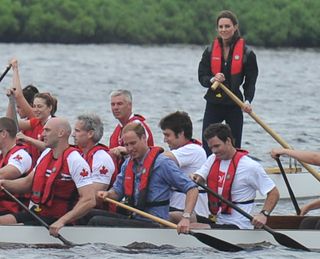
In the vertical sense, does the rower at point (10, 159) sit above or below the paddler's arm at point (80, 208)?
above

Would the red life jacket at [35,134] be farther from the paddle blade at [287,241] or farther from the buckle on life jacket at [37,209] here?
the paddle blade at [287,241]

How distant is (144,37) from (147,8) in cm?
228

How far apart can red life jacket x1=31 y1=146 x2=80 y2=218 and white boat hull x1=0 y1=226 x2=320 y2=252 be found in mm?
185

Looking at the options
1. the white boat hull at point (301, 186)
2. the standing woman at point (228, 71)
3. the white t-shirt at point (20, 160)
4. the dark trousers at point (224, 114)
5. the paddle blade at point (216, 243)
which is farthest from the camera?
the white boat hull at point (301, 186)

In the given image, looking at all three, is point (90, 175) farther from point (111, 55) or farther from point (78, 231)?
point (111, 55)

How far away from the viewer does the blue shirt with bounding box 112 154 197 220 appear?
10.5 meters

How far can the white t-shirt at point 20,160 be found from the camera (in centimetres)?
1083

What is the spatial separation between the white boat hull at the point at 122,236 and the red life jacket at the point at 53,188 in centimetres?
18

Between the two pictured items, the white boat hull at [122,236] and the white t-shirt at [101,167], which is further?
the white t-shirt at [101,167]

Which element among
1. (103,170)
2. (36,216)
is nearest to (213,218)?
(103,170)

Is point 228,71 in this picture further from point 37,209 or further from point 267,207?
point 37,209

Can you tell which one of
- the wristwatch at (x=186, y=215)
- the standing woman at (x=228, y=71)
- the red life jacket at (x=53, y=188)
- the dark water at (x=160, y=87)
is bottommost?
the dark water at (x=160, y=87)

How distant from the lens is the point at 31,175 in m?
10.7

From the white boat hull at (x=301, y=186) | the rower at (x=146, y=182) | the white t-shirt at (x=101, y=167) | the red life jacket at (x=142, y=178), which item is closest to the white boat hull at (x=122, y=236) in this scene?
the rower at (x=146, y=182)
